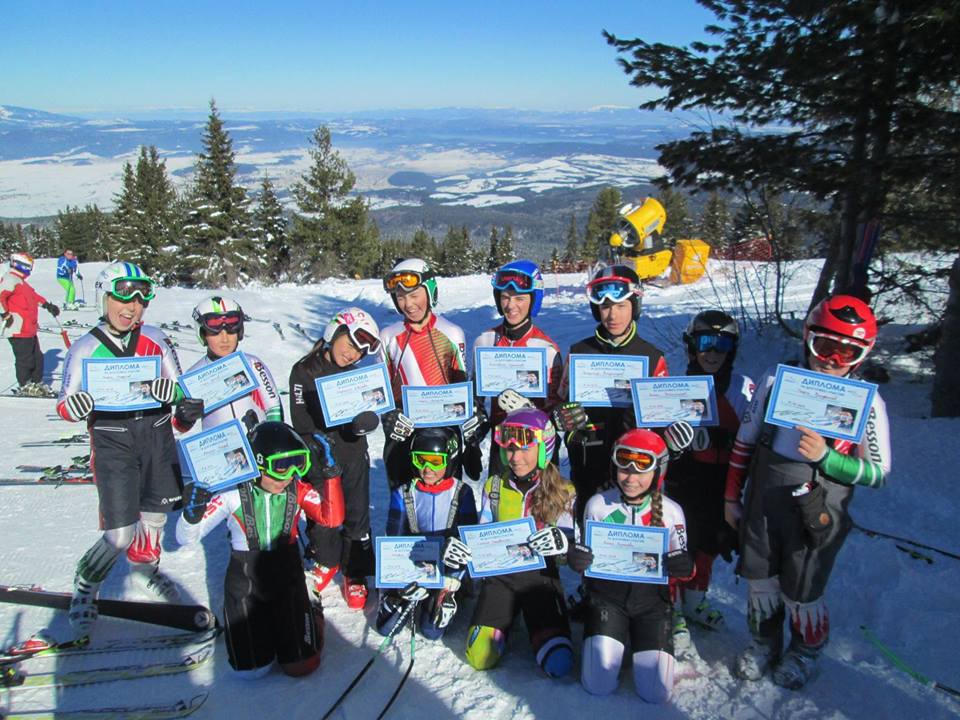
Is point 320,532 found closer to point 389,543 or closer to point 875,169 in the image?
point 389,543

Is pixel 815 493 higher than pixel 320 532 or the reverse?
higher

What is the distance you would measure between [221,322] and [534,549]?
104 inches

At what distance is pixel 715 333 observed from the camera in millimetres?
3969

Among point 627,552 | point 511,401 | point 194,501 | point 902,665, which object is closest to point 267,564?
point 194,501

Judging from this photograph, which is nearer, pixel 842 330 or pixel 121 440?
pixel 842 330

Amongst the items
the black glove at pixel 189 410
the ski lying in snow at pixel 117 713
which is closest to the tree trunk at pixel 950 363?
the black glove at pixel 189 410

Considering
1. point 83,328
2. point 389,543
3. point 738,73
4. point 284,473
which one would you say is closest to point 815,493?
point 389,543

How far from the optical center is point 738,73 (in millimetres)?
7887

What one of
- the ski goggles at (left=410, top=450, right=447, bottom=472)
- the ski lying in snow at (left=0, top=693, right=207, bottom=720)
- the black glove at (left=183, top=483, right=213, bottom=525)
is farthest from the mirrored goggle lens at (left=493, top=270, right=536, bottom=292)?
the ski lying in snow at (left=0, top=693, right=207, bottom=720)

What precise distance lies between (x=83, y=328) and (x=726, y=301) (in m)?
17.2

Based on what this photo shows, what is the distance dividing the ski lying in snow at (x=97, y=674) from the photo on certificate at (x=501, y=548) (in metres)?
2.02

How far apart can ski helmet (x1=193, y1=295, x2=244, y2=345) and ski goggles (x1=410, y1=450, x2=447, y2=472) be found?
158 cm

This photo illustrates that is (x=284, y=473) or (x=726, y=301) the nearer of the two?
(x=284, y=473)

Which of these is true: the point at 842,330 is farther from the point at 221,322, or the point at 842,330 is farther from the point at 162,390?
the point at 162,390
